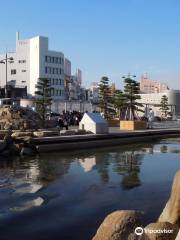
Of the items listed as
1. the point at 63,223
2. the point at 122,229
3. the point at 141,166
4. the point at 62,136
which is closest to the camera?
the point at 122,229

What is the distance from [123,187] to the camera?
15.5 meters

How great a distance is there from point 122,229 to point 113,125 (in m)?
38.4

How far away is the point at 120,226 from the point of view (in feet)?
22.8

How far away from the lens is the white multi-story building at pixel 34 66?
5017 inches

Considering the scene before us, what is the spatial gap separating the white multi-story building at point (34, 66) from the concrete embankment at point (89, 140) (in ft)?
307

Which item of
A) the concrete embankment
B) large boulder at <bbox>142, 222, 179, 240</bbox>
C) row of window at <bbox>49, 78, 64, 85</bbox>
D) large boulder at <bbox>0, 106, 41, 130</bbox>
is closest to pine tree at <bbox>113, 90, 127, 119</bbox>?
the concrete embankment

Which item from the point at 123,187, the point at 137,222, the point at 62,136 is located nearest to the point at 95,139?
the point at 62,136

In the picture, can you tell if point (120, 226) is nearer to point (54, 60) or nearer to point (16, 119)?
point (16, 119)

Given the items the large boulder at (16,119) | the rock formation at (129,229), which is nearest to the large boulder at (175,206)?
the rock formation at (129,229)

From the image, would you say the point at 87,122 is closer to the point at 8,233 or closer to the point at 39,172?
the point at 39,172

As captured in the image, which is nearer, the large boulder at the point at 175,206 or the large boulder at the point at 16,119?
the large boulder at the point at 175,206

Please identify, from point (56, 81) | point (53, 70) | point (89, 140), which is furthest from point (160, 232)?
point (56, 81)

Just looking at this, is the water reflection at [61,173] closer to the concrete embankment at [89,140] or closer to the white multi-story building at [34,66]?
the concrete embankment at [89,140]

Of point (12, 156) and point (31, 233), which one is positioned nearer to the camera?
point (31, 233)
